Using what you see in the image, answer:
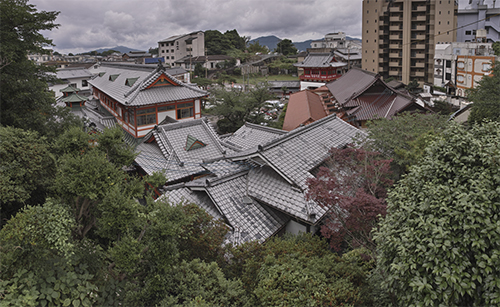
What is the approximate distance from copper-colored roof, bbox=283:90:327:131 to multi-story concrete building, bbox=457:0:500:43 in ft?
112

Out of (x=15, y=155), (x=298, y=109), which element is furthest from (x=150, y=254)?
(x=298, y=109)

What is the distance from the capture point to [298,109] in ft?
104

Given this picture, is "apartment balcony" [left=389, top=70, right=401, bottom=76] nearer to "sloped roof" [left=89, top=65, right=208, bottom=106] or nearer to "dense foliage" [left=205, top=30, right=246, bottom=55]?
"sloped roof" [left=89, top=65, right=208, bottom=106]

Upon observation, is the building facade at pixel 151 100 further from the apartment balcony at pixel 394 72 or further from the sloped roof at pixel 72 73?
the apartment balcony at pixel 394 72

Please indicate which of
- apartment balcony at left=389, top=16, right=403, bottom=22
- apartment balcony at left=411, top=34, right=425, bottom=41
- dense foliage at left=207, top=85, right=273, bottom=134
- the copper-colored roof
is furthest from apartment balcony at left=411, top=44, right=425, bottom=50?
→ dense foliage at left=207, top=85, right=273, bottom=134

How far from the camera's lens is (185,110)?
24.4 m

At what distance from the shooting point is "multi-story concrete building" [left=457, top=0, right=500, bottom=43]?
50750mm

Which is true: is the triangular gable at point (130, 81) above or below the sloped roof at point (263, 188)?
above

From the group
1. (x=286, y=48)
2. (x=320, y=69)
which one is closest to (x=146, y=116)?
(x=320, y=69)

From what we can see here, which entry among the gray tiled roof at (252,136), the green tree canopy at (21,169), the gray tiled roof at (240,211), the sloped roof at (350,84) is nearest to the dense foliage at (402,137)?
the gray tiled roof at (240,211)

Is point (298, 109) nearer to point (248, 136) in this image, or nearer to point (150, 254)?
point (248, 136)

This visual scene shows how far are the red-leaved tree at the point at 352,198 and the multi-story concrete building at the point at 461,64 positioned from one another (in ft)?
82.4

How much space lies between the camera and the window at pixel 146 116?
22031 mm

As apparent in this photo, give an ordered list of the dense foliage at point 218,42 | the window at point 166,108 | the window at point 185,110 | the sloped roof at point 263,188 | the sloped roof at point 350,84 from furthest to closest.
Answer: the dense foliage at point 218,42, the sloped roof at point 350,84, the window at point 185,110, the window at point 166,108, the sloped roof at point 263,188
